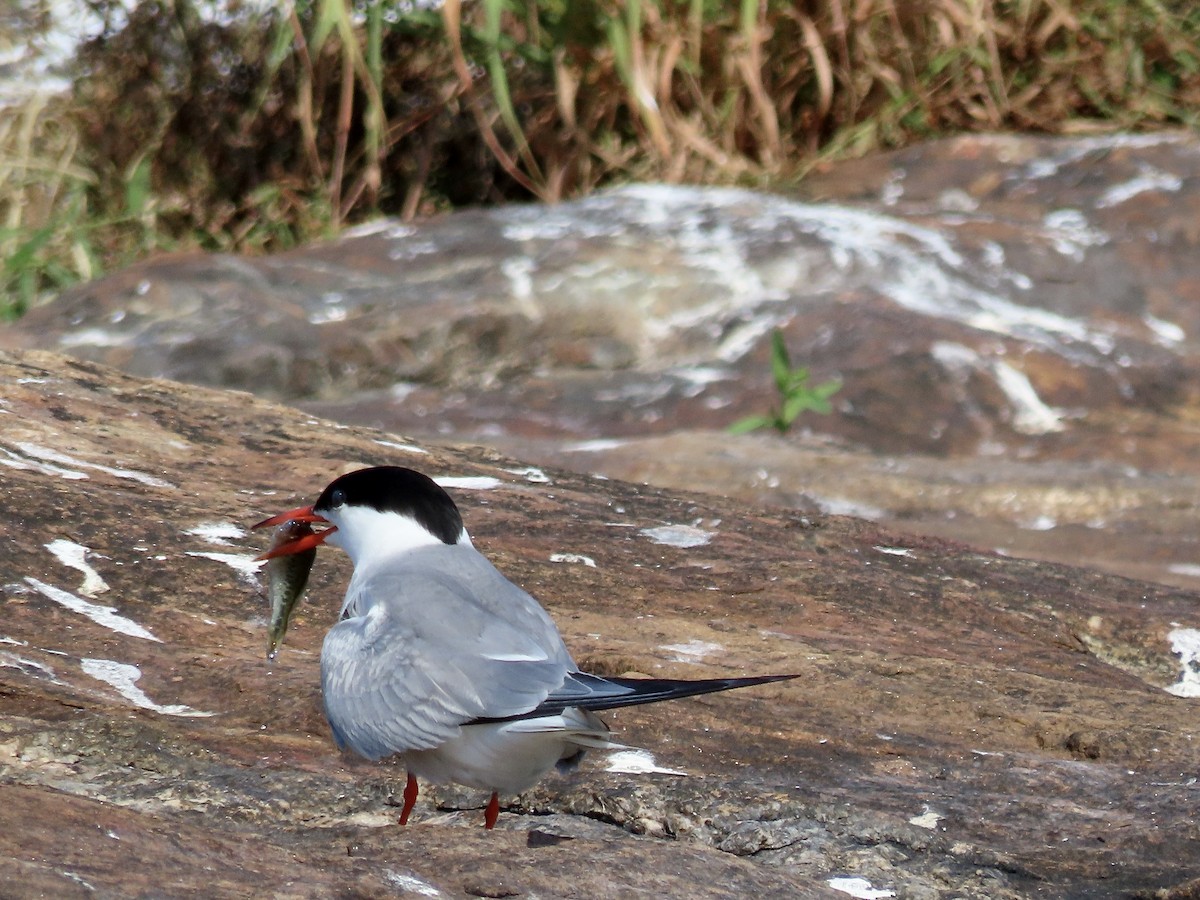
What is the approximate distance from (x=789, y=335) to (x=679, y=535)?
2.26 m

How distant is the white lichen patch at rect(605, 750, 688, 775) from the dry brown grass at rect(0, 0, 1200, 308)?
4587 mm

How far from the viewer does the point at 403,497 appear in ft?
8.48

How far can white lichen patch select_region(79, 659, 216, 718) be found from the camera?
259cm

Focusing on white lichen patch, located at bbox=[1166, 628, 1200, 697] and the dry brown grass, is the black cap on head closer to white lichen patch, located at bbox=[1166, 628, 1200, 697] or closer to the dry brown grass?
white lichen patch, located at bbox=[1166, 628, 1200, 697]

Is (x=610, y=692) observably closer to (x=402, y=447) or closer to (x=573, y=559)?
(x=573, y=559)

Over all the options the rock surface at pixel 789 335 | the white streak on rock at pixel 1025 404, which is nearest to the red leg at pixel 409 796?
the rock surface at pixel 789 335

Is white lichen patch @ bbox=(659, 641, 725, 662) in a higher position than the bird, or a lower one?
lower

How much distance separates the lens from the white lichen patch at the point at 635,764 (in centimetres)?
251

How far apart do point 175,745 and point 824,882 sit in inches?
36.0

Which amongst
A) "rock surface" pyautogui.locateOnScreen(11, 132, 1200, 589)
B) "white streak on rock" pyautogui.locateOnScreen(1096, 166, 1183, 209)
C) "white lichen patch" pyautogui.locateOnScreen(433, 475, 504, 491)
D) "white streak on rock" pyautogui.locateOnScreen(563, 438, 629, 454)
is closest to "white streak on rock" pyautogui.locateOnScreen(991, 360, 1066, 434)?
"rock surface" pyautogui.locateOnScreen(11, 132, 1200, 589)

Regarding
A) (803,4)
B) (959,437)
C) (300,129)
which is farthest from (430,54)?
(959,437)

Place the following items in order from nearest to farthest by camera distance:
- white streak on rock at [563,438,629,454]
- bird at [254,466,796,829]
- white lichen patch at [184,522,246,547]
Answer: bird at [254,466,796,829]
white lichen patch at [184,522,246,547]
white streak on rock at [563,438,629,454]

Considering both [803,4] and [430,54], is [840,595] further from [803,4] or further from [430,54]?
[430,54]

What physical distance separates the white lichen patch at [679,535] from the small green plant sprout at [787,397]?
1.48m
